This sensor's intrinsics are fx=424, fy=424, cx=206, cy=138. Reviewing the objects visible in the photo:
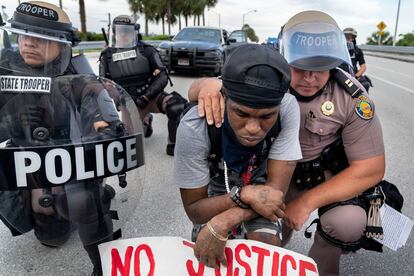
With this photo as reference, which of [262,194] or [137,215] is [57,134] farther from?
[137,215]

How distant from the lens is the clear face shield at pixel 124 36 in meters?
5.07

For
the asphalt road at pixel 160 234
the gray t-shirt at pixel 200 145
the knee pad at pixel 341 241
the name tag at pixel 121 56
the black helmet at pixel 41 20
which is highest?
the black helmet at pixel 41 20

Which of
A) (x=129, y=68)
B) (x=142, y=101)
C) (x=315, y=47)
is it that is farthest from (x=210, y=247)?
(x=129, y=68)

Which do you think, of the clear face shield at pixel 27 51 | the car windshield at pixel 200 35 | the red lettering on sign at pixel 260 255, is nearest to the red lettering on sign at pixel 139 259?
the red lettering on sign at pixel 260 255

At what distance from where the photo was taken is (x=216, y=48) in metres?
12.0

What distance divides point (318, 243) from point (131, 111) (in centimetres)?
115

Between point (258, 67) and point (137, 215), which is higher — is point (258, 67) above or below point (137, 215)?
above

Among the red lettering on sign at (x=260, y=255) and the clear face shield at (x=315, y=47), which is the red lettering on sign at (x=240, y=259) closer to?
the red lettering on sign at (x=260, y=255)

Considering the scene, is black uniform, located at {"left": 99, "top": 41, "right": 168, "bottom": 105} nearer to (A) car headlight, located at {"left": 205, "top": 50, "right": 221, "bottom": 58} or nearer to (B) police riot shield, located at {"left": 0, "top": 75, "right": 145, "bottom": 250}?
(B) police riot shield, located at {"left": 0, "top": 75, "right": 145, "bottom": 250}

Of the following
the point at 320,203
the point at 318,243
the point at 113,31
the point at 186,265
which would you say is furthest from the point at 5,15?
the point at 113,31

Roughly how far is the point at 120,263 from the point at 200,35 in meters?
11.8

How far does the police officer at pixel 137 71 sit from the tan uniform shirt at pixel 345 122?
119 inches

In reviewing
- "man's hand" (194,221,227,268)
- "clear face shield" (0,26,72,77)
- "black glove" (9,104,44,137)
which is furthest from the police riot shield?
"man's hand" (194,221,227,268)

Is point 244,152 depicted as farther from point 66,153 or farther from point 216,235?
point 66,153
